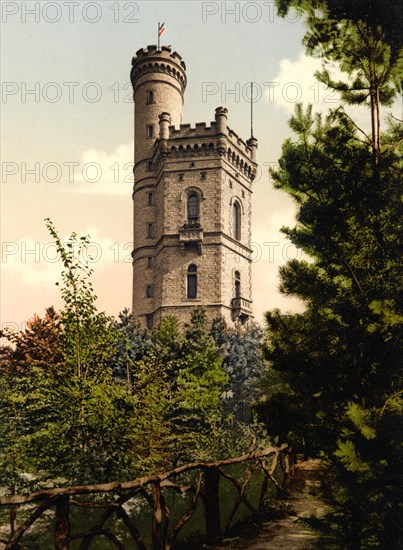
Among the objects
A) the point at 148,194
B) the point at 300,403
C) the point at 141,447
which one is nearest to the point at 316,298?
the point at 300,403

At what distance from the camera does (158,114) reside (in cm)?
4409

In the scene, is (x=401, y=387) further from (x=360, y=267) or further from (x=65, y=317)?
(x=65, y=317)

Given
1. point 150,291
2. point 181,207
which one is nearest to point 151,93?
point 181,207

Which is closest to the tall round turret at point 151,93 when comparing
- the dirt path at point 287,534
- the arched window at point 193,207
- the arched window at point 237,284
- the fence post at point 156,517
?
the arched window at point 193,207

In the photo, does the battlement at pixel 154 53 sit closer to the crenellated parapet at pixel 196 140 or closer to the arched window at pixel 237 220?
the crenellated parapet at pixel 196 140

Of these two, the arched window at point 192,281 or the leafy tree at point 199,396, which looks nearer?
the leafy tree at point 199,396

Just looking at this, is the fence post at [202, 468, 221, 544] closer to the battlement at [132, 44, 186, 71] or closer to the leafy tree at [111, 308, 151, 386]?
the leafy tree at [111, 308, 151, 386]

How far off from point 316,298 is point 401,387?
5.69 feet

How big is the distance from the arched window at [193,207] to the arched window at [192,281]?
393cm

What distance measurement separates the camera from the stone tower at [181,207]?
1591 inches

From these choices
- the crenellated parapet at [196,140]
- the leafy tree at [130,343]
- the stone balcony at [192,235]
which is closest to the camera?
the leafy tree at [130,343]

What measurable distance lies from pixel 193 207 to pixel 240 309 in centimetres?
915

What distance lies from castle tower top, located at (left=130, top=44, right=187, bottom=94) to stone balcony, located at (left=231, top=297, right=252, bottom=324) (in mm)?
20836

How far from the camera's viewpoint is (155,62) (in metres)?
44.0
